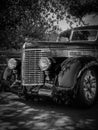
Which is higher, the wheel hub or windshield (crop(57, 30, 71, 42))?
windshield (crop(57, 30, 71, 42))

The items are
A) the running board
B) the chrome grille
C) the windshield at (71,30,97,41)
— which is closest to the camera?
the running board

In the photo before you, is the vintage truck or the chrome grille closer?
the vintage truck

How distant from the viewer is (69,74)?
4211mm

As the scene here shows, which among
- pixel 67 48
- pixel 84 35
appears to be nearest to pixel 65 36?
pixel 84 35

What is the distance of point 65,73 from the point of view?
425 cm

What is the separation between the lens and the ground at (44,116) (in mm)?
3339

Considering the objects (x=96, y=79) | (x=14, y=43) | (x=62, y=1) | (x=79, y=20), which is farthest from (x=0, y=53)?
(x=96, y=79)

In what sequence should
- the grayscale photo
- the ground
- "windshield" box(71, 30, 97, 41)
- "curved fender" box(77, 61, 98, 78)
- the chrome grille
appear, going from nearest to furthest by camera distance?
the ground < the grayscale photo < "curved fender" box(77, 61, 98, 78) < the chrome grille < "windshield" box(71, 30, 97, 41)

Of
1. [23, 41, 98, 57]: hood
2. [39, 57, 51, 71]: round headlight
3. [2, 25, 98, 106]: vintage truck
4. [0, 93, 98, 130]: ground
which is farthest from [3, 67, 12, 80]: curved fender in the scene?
[39, 57, 51, 71]: round headlight

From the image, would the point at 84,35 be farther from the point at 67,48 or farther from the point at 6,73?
the point at 6,73

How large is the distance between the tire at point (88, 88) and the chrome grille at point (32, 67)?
937 millimetres

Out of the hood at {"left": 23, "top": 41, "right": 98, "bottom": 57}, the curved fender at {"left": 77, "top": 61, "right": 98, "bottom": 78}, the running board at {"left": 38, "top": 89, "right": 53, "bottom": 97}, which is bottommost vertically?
the running board at {"left": 38, "top": 89, "right": 53, "bottom": 97}

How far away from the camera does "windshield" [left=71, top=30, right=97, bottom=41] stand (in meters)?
5.68

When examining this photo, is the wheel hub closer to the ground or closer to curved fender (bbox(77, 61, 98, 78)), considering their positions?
curved fender (bbox(77, 61, 98, 78))
